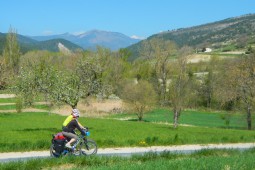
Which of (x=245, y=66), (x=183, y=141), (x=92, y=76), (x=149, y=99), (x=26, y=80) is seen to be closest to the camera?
(x=183, y=141)

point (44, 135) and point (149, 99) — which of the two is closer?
point (44, 135)

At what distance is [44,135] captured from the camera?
28703mm

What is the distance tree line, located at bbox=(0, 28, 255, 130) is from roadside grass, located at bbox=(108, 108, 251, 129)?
2.06 metres

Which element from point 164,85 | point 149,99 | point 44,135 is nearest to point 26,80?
point 44,135

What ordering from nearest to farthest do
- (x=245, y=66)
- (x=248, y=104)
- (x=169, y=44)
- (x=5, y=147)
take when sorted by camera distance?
(x=5, y=147)
(x=248, y=104)
(x=245, y=66)
(x=169, y=44)

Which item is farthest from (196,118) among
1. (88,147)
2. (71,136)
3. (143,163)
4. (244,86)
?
(143,163)

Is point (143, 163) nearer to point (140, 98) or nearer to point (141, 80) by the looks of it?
point (140, 98)

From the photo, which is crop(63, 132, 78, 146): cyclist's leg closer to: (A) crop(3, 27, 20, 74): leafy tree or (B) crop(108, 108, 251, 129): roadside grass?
(B) crop(108, 108, 251, 129): roadside grass

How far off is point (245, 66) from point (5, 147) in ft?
147

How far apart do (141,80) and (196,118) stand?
1518 cm

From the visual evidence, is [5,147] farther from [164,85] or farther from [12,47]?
[12,47]

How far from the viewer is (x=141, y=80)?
80.6 meters

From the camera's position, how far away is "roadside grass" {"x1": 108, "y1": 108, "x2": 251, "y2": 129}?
60.4m

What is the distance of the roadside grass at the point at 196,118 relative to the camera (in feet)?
198
